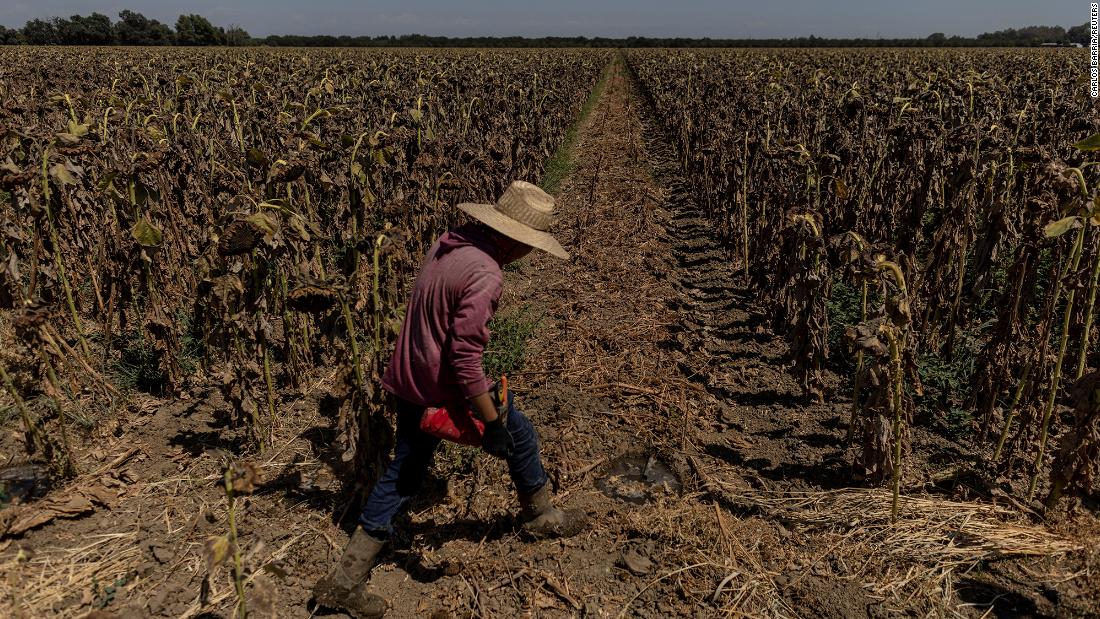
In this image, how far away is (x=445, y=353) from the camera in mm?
2971

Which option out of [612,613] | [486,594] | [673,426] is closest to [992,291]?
[673,426]

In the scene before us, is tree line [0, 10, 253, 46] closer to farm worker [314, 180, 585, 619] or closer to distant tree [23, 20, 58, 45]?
distant tree [23, 20, 58, 45]

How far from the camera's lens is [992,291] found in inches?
235

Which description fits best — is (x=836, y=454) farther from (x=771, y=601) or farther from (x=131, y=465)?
(x=131, y=465)

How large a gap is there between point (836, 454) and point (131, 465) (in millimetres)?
4533

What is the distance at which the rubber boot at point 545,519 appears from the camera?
3.50m

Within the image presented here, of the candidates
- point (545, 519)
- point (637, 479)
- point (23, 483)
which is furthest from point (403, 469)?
point (23, 483)

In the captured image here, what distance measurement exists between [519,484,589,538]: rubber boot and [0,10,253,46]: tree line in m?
85.4

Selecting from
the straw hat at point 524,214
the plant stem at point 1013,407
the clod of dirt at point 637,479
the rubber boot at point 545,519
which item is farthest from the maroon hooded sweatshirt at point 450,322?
the plant stem at point 1013,407

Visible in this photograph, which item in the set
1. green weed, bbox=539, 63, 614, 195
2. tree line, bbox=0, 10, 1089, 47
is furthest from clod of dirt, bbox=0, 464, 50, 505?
tree line, bbox=0, 10, 1089, 47

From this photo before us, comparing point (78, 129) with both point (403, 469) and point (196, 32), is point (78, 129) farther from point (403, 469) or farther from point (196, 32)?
point (196, 32)

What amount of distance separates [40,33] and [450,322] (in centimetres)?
9129

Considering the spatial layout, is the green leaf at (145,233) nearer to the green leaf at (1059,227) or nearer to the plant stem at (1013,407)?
the green leaf at (1059,227)

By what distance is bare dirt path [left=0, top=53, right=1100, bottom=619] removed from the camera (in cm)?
314
